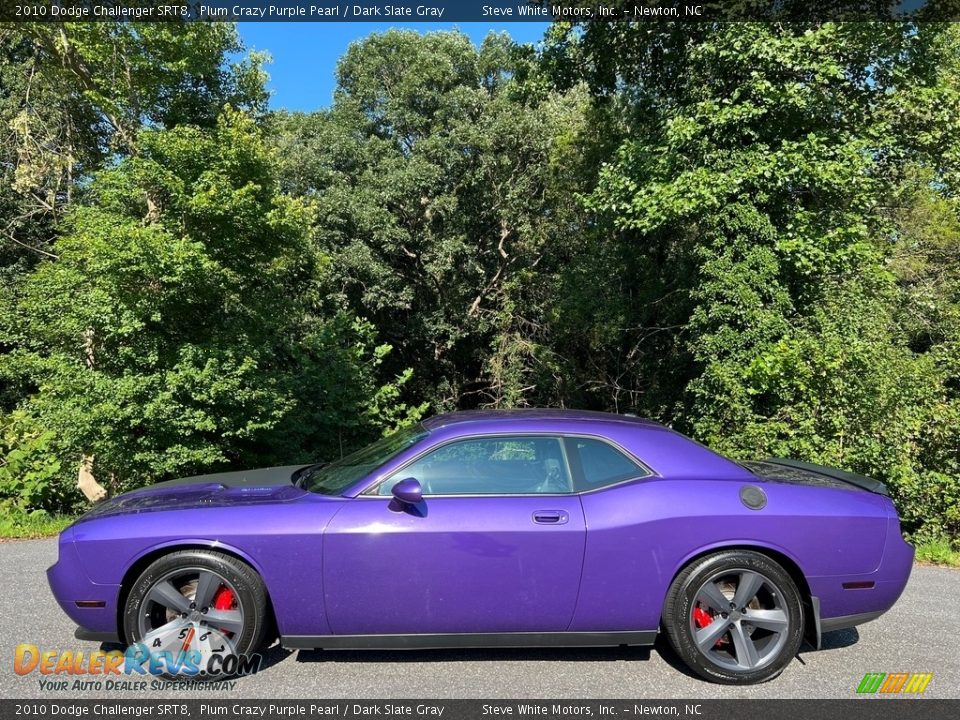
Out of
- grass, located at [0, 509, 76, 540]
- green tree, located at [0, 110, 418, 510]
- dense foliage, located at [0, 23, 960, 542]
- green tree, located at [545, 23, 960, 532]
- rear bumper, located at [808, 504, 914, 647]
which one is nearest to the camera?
rear bumper, located at [808, 504, 914, 647]

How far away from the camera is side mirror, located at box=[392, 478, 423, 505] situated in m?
3.36

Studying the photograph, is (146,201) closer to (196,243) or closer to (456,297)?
(196,243)

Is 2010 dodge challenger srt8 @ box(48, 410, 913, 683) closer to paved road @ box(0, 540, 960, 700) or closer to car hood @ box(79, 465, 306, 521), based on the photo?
car hood @ box(79, 465, 306, 521)

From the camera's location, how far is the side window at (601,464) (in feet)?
12.0

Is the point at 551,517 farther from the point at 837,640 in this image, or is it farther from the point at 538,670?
the point at 837,640

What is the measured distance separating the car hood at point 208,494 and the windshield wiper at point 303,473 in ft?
0.12

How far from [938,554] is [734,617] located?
171 inches

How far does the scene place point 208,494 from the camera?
3.90 m

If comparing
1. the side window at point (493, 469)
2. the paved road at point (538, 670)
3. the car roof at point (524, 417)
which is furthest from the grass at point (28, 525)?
the side window at point (493, 469)

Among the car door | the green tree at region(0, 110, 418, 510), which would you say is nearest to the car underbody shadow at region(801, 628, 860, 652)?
the car door

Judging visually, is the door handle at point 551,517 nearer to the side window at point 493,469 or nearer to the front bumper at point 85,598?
the side window at point 493,469

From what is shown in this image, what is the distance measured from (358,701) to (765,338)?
7404 millimetres

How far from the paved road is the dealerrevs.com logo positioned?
46mm

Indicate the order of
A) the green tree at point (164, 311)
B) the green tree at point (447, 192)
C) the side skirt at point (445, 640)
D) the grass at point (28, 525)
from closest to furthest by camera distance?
the side skirt at point (445, 640)
the grass at point (28, 525)
the green tree at point (164, 311)
the green tree at point (447, 192)
